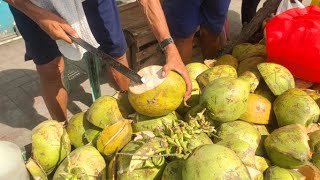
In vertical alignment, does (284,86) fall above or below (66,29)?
below

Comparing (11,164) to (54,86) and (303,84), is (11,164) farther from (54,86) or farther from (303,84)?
(303,84)

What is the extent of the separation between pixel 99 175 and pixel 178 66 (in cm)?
63

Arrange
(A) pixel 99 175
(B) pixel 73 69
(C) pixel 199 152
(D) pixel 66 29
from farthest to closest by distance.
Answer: (B) pixel 73 69 < (D) pixel 66 29 < (A) pixel 99 175 < (C) pixel 199 152

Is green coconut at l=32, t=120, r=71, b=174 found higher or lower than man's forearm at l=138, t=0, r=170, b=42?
lower

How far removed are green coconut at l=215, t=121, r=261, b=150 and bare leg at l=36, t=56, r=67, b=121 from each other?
1481 millimetres

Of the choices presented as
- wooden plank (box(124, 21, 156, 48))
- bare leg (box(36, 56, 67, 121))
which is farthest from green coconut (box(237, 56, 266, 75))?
wooden plank (box(124, 21, 156, 48))

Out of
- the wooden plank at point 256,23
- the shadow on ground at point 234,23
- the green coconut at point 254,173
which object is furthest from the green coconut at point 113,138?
the shadow on ground at point 234,23

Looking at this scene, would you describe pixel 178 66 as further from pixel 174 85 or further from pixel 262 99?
pixel 262 99

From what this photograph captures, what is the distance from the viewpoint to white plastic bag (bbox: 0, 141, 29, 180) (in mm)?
1391

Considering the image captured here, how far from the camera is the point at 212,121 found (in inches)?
62.5

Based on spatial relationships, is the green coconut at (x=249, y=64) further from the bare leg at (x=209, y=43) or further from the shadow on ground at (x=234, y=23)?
the shadow on ground at (x=234, y=23)

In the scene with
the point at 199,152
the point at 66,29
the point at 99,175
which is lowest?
the point at 99,175

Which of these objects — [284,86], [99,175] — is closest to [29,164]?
[99,175]

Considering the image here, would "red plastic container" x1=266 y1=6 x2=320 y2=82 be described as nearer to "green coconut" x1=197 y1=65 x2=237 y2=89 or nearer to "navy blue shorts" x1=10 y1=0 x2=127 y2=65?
"green coconut" x1=197 y1=65 x2=237 y2=89
